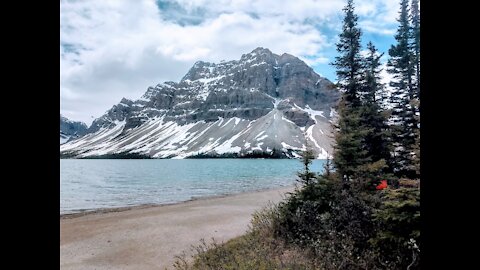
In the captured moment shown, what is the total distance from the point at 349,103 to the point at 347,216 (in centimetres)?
1182

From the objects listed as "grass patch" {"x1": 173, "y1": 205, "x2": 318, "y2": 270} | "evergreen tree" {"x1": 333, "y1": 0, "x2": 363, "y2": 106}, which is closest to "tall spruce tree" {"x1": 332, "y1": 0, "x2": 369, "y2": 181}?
"evergreen tree" {"x1": 333, "y1": 0, "x2": 363, "y2": 106}

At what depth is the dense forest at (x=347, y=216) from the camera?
6.94 meters

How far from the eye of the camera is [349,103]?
63.1ft

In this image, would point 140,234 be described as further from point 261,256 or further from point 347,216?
point 347,216

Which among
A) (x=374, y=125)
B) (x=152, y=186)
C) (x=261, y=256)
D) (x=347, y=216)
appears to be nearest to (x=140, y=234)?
(x=261, y=256)

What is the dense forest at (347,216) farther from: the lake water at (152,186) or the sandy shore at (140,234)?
the lake water at (152,186)

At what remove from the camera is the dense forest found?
694 cm

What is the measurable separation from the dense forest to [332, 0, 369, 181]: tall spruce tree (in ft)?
0.16

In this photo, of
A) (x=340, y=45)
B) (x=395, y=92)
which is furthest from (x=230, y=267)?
(x=395, y=92)

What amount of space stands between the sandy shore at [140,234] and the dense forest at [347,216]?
6.68 ft

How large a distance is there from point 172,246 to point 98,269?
125 inches
